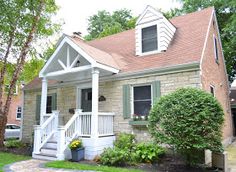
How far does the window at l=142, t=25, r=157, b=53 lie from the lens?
34.7 ft

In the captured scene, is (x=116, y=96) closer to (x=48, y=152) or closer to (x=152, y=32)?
(x=152, y=32)

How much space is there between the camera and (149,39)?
10.7 meters

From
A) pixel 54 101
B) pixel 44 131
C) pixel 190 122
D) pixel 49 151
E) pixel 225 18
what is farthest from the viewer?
pixel 225 18

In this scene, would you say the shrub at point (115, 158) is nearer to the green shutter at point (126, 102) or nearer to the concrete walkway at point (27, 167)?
the concrete walkway at point (27, 167)

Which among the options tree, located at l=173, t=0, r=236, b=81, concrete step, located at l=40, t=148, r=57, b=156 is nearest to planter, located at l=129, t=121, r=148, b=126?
concrete step, located at l=40, t=148, r=57, b=156

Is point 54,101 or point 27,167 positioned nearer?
point 27,167

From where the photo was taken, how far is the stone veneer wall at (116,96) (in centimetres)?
860

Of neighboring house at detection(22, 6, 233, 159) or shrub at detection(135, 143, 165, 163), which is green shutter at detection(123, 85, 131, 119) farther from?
shrub at detection(135, 143, 165, 163)

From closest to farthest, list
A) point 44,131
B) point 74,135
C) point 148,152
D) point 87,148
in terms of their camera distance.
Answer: point 148,152 < point 87,148 < point 74,135 < point 44,131

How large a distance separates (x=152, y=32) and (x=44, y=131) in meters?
6.66

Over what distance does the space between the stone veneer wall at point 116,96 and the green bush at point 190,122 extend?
1.55 meters

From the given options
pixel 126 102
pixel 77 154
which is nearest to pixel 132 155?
pixel 77 154

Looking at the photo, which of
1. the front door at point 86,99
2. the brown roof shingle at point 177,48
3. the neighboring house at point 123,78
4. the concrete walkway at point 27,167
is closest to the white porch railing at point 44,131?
the neighboring house at point 123,78

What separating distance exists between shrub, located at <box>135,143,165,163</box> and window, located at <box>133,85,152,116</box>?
173cm
